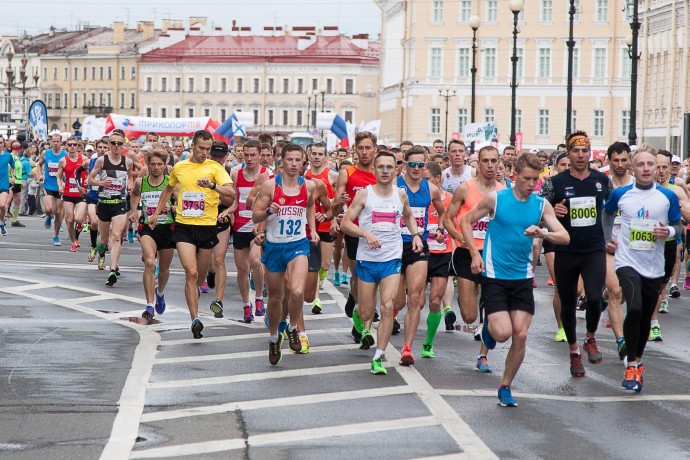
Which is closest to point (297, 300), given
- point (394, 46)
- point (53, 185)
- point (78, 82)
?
point (53, 185)

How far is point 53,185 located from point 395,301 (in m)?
17.6

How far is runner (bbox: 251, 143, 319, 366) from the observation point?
13.4 m

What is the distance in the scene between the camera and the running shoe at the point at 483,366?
1265 cm

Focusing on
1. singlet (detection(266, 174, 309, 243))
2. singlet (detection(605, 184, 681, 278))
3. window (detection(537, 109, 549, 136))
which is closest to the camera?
singlet (detection(605, 184, 681, 278))

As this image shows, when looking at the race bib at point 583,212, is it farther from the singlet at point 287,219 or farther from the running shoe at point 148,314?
the running shoe at point 148,314

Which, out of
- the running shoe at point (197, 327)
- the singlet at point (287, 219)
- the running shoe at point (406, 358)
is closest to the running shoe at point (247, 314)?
the running shoe at point (197, 327)

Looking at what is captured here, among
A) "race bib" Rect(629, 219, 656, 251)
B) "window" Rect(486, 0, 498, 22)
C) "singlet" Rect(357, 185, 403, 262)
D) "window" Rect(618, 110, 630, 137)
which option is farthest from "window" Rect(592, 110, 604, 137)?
"race bib" Rect(629, 219, 656, 251)

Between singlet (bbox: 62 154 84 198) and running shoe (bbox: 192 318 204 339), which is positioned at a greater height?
singlet (bbox: 62 154 84 198)

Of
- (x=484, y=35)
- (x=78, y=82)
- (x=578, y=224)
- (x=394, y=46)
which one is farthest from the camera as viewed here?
(x=78, y=82)

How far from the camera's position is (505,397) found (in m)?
10.9

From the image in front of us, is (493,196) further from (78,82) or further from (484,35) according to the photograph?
(78,82)

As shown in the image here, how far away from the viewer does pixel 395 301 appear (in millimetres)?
13289

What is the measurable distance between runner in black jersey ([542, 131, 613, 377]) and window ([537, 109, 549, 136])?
98.0 meters

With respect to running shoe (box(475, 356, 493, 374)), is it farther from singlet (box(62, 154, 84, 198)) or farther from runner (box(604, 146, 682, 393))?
singlet (box(62, 154, 84, 198))
